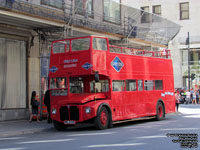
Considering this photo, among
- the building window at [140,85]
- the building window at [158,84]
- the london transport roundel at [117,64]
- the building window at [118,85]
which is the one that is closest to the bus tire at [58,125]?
the building window at [118,85]

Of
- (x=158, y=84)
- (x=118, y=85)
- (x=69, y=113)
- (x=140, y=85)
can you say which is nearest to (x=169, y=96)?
(x=158, y=84)

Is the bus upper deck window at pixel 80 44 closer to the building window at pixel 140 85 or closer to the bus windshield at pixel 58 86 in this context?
the bus windshield at pixel 58 86

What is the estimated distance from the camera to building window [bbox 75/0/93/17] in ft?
72.8

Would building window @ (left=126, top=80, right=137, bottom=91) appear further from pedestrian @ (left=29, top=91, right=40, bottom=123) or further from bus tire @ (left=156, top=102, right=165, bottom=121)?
pedestrian @ (left=29, top=91, right=40, bottom=123)

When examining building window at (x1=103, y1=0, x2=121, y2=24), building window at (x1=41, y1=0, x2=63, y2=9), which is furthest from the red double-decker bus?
building window at (x1=103, y1=0, x2=121, y2=24)

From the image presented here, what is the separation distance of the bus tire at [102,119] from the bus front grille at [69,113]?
0.85m

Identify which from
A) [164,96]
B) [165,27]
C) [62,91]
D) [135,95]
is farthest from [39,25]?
[165,27]

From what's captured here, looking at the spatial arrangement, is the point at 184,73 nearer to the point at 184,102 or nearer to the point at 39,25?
the point at 184,102

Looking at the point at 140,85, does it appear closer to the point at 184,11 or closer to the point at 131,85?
the point at 131,85

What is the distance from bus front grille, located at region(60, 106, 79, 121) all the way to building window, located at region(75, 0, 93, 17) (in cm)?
774

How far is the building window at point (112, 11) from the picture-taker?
2529cm

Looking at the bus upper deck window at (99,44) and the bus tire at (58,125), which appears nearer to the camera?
the bus upper deck window at (99,44)

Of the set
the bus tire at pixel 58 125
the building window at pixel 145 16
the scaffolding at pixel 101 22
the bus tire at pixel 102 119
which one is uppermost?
the building window at pixel 145 16

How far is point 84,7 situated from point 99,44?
319 inches
